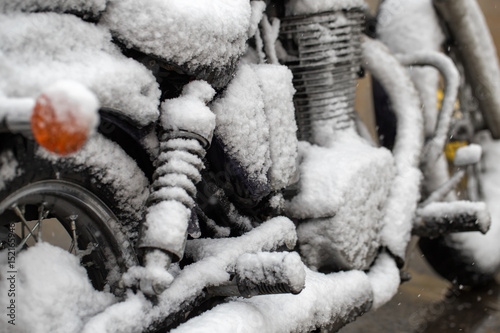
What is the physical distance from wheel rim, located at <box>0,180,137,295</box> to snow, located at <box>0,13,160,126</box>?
20cm

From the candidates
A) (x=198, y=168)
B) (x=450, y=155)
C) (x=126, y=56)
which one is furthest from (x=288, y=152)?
(x=450, y=155)

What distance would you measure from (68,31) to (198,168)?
39 centimetres

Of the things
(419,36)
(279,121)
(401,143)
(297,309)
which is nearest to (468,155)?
(401,143)

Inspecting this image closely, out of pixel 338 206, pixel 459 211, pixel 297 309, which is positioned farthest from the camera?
pixel 459 211

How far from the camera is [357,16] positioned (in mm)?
2256

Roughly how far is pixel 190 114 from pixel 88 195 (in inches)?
11.0

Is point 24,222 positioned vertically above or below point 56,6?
below

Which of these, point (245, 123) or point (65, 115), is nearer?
point (65, 115)

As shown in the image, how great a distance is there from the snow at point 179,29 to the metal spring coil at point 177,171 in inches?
7.5

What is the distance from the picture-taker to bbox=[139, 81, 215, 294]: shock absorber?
118cm

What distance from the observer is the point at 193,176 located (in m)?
1.25

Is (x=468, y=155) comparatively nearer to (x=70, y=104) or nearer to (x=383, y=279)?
(x=383, y=279)

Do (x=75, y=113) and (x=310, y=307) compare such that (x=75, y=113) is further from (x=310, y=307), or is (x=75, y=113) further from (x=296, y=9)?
(x=296, y=9)

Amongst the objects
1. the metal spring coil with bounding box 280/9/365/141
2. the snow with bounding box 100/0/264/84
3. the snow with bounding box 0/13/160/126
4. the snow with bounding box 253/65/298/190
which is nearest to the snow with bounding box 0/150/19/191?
the snow with bounding box 0/13/160/126
